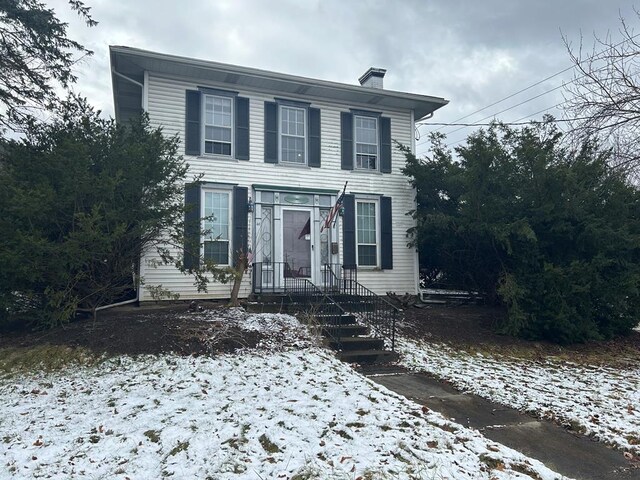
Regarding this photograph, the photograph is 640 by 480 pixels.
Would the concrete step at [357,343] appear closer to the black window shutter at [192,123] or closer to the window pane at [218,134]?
the black window shutter at [192,123]

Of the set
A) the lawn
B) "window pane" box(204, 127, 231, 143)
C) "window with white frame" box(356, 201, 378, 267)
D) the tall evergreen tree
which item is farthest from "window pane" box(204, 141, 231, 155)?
the lawn

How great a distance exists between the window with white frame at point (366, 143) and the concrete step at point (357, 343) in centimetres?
611

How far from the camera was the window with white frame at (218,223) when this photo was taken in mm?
11250

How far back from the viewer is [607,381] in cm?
711

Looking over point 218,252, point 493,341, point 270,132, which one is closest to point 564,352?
point 493,341

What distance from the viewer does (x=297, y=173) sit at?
40.2ft

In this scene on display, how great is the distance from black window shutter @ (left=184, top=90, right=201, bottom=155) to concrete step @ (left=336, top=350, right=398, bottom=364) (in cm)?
641

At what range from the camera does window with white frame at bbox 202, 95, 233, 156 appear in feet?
38.1

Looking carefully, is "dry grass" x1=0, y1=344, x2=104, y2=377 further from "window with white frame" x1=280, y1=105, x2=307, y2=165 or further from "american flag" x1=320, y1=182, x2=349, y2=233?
"window with white frame" x1=280, y1=105, x2=307, y2=165

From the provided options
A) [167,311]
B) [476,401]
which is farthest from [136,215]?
[476,401]

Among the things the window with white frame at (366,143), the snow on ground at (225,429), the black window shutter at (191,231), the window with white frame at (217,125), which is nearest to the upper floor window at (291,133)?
the window with white frame at (217,125)

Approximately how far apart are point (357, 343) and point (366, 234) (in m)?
5.22

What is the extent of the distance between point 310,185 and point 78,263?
6.42 m

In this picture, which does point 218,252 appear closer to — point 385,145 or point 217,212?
point 217,212
